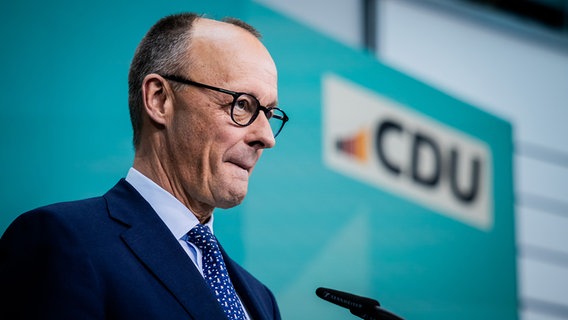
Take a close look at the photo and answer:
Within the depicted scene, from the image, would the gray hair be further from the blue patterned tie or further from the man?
the blue patterned tie

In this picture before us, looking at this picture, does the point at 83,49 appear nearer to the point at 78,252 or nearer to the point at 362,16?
the point at 78,252

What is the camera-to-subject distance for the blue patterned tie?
145 cm

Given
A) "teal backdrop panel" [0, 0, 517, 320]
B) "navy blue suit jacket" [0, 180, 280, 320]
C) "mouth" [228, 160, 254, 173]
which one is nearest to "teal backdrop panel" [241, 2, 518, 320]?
"teal backdrop panel" [0, 0, 517, 320]

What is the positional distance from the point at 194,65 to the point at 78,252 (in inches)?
17.8

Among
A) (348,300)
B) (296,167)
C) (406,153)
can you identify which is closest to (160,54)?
(348,300)

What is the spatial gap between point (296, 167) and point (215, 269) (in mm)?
1235

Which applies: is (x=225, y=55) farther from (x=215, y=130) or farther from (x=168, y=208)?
(x=168, y=208)

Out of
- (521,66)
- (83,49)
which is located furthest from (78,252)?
(521,66)

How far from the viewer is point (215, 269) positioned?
1483 mm

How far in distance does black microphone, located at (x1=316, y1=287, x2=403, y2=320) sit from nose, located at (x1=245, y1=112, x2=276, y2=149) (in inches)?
12.2

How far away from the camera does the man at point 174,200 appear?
1.27m

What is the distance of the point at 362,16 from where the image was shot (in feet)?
11.1

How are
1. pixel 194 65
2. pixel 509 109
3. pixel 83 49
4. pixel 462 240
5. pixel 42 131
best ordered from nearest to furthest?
pixel 194 65 → pixel 42 131 → pixel 83 49 → pixel 462 240 → pixel 509 109

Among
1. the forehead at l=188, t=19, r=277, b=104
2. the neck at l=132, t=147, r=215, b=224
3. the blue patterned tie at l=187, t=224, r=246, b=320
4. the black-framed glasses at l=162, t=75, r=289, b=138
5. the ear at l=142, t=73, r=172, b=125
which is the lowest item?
the blue patterned tie at l=187, t=224, r=246, b=320
